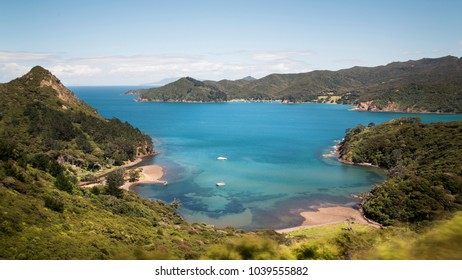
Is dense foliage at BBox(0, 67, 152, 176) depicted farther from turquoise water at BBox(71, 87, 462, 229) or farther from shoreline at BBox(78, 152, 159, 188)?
turquoise water at BBox(71, 87, 462, 229)

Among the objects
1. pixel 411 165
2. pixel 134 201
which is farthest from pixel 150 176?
pixel 411 165

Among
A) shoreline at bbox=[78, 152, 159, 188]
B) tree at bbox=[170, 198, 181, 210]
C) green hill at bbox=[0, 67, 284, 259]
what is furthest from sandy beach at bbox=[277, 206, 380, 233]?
shoreline at bbox=[78, 152, 159, 188]

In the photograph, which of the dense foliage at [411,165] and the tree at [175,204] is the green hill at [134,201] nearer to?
the dense foliage at [411,165]

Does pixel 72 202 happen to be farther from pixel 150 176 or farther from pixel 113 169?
pixel 113 169

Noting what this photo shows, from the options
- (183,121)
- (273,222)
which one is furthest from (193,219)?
(183,121)

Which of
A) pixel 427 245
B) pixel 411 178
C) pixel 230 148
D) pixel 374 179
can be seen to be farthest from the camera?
pixel 230 148

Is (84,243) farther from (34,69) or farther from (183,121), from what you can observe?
(183,121)

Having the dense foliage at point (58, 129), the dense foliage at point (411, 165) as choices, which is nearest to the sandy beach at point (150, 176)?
the dense foliage at point (58, 129)
